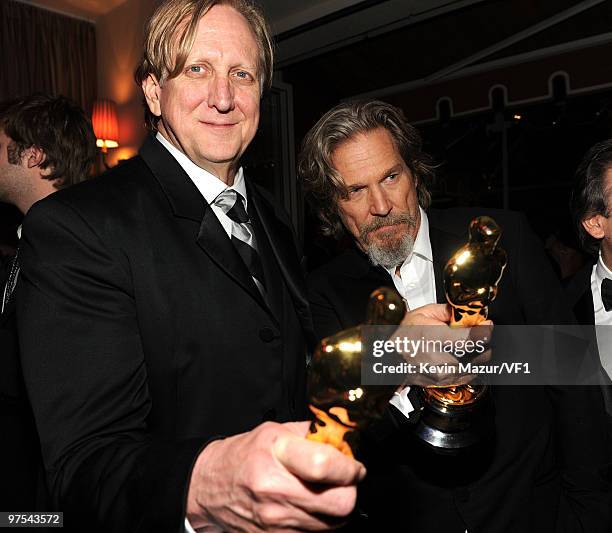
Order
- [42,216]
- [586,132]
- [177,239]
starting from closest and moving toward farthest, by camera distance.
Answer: [42,216] < [177,239] < [586,132]

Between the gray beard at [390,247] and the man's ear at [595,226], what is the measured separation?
2.72 feet

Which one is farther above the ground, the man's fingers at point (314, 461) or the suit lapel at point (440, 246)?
the suit lapel at point (440, 246)

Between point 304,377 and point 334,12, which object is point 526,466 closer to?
point 304,377

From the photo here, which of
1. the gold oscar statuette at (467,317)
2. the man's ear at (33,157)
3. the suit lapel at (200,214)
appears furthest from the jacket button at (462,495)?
the man's ear at (33,157)

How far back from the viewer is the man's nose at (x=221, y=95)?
3.31 ft

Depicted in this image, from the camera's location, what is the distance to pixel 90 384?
Result: 710mm

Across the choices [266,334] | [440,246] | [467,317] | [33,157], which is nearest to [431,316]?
[467,317]

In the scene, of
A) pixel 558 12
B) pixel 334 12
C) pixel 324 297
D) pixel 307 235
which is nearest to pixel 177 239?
pixel 324 297

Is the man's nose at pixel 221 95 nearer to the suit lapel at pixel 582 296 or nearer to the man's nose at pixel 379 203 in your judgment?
the man's nose at pixel 379 203

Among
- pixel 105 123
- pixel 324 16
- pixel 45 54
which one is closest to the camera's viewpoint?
pixel 324 16

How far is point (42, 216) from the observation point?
0.79 metres

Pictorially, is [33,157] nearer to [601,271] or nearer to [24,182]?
[24,182]

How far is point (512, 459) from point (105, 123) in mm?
4179

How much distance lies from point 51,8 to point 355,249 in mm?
4406
